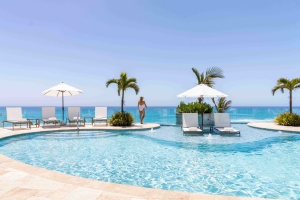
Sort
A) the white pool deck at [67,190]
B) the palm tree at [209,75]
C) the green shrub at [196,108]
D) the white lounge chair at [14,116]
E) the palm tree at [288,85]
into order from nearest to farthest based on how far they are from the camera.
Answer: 1. the white pool deck at [67,190]
2. the white lounge chair at [14,116]
3. the palm tree at [288,85]
4. the green shrub at [196,108]
5. the palm tree at [209,75]

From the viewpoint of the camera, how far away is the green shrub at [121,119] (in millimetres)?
12932

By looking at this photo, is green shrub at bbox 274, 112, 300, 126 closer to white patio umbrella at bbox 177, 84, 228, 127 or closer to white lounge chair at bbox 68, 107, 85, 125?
white patio umbrella at bbox 177, 84, 228, 127

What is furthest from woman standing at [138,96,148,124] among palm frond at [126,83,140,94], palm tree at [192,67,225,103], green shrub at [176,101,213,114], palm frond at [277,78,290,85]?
palm frond at [277,78,290,85]

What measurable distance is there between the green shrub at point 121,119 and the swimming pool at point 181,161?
132 inches

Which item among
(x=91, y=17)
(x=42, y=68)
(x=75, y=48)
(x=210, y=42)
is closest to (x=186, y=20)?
(x=210, y=42)

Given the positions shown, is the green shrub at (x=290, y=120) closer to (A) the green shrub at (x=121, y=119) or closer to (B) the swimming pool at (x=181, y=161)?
(B) the swimming pool at (x=181, y=161)

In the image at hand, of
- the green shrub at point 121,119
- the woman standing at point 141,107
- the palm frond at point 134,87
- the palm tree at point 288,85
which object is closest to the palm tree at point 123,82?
the palm frond at point 134,87

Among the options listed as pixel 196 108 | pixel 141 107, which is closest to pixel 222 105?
pixel 196 108

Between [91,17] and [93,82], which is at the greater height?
[91,17]

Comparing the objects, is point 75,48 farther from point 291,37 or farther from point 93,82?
point 291,37

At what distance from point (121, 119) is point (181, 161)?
24.4 ft

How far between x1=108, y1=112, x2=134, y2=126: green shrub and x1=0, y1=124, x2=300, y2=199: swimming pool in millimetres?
3358

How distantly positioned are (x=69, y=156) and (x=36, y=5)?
9880 millimetres

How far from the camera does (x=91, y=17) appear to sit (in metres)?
14.9
